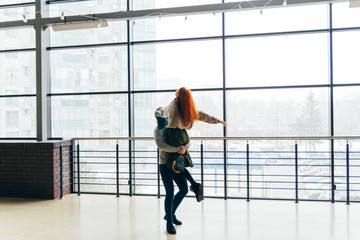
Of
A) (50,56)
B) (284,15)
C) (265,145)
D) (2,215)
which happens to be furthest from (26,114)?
(284,15)

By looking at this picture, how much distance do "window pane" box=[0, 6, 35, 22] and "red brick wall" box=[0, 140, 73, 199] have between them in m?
2.30

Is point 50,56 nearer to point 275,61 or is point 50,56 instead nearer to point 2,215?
point 2,215

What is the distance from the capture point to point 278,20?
501 centimetres

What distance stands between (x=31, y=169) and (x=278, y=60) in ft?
13.0

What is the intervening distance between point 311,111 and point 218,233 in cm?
246

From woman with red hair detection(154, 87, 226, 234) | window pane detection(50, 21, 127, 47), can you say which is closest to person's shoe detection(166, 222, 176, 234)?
woman with red hair detection(154, 87, 226, 234)

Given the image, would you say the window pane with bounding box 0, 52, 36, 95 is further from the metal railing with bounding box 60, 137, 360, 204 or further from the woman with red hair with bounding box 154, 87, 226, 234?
the woman with red hair with bounding box 154, 87, 226, 234

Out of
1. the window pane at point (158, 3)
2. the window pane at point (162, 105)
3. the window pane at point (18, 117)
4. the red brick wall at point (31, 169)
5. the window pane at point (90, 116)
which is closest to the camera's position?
the red brick wall at point (31, 169)

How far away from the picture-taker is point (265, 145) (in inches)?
199

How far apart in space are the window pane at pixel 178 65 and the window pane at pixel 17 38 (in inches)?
74.5

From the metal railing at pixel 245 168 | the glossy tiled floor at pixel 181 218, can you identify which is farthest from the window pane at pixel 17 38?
the glossy tiled floor at pixel 181 218

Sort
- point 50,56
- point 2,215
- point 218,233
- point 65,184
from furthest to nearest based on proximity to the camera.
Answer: point 50,56 < point 65,184 < point 2,215 < point 218,233

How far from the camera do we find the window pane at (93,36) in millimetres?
5504

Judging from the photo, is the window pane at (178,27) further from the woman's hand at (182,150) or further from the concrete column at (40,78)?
the woman's hand at (182,150)
